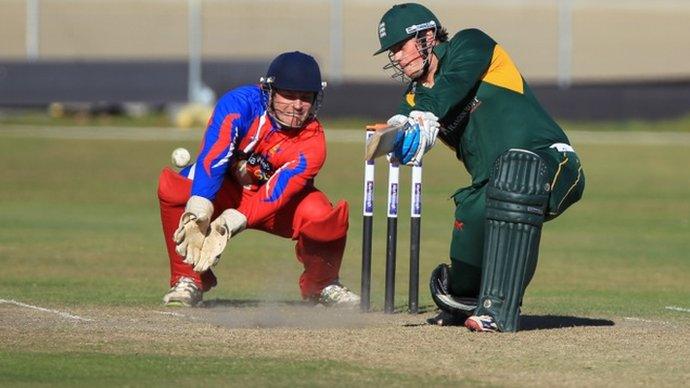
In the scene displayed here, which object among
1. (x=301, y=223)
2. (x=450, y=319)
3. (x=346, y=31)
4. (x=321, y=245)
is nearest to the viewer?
(x=450, y=319)

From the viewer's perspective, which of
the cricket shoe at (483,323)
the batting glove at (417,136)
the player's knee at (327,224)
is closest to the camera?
the batting glove at (417,136)

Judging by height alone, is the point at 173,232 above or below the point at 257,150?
below

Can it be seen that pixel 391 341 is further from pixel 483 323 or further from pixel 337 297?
pixel 337 297

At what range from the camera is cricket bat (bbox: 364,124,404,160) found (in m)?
7.57

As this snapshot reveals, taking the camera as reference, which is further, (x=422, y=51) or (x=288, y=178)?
(x=288, y=178)

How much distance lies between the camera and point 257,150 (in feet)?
30.8

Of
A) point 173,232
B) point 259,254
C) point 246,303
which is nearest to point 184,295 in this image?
point 173,232

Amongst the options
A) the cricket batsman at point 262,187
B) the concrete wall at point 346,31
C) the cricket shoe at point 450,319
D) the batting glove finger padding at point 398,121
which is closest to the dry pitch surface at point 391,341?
the cricket shoe at point 450,319

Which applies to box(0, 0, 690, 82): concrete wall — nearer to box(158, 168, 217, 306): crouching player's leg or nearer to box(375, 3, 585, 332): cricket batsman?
box(158, 168, 217, 306): crouching player's leg

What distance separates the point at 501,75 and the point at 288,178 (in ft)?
5.66

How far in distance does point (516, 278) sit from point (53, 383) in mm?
2683

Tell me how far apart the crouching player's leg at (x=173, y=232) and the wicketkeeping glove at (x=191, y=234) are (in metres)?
0.77

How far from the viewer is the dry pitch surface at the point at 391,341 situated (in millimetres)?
6879

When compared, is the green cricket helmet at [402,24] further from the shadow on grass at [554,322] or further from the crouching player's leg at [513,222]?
the shadow on grass at [554,322]
